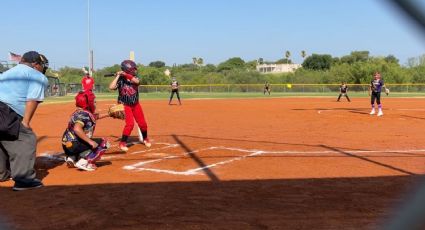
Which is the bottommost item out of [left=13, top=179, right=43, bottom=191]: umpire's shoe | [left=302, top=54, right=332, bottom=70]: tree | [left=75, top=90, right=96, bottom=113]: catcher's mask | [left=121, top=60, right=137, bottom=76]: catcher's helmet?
[left=13, top=179, right=43, bottom=191]: umpire's shoe

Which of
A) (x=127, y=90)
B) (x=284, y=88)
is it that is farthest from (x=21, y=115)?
(x=284, y=88)

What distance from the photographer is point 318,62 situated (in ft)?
379

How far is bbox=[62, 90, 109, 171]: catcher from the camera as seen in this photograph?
715 centimetres

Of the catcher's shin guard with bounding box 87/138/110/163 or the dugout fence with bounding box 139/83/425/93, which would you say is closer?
A: the catcher's shin guard with bounding box 87/138/110/163

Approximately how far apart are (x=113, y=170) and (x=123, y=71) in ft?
8.88

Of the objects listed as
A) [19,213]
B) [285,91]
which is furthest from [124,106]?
[285,91]

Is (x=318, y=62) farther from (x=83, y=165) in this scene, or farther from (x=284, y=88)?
(x=83, y=165)

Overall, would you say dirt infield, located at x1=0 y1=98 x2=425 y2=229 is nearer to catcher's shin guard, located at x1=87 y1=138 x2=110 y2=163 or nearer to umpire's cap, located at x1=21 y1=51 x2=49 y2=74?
catcher's shin guard, located at x1=87 y1=138 x2=110 y2=163

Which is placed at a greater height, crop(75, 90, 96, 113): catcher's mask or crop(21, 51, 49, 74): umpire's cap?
crop(21, 51, 49, 74): umpire's cap

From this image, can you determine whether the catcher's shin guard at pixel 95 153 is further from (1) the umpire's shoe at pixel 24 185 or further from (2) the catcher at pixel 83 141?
(1) the umpire's shoe at pixel 24 185

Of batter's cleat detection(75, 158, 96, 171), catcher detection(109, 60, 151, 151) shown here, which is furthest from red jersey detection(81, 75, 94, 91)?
batter's cleat detection(75, 158, 96, 171)

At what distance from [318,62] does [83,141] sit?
113 meters

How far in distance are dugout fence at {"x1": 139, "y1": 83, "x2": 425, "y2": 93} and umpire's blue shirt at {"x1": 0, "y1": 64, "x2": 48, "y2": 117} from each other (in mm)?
53443

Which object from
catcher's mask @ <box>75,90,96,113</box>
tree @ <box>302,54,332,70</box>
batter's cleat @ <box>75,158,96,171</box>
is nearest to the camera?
batter's cleat @ <box>75,158,96,171</box>
